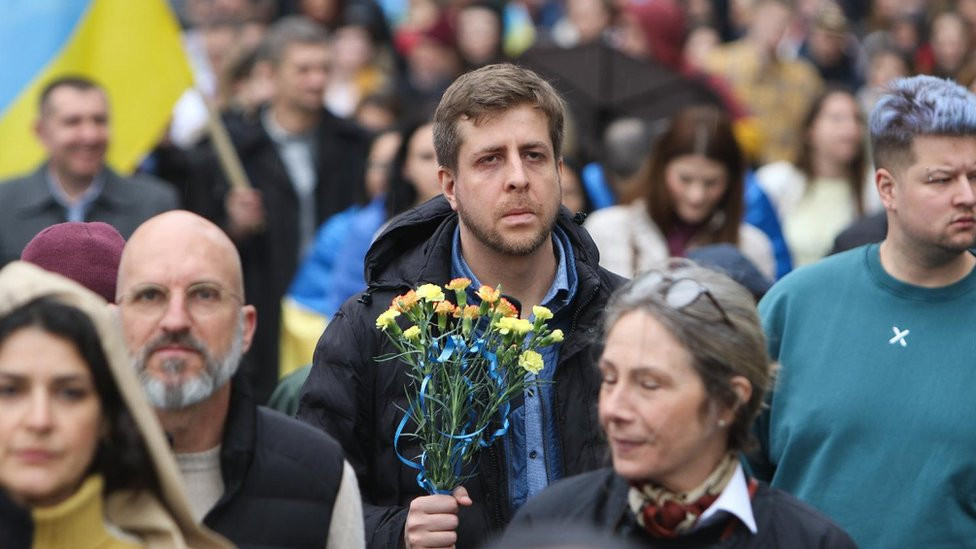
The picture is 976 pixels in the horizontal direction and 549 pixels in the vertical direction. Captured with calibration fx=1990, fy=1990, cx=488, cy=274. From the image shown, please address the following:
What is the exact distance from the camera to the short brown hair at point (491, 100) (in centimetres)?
608

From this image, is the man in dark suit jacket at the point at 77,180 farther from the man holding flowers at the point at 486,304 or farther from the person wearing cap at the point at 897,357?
the person wearing cap at the point at 897,357

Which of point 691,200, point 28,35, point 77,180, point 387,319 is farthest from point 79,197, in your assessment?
point 387,319

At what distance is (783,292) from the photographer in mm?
6449

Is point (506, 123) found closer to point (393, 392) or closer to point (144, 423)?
point (393, 392)

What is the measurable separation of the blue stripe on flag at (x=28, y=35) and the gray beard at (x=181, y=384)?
6.50 metres

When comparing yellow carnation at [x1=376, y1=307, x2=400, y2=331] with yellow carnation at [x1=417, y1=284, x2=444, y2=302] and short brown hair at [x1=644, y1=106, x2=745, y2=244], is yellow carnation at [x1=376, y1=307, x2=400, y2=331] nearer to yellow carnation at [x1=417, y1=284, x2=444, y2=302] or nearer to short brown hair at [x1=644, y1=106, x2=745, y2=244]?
yellow carnation at [x1=417, y1=284, x2=444, y2=302]

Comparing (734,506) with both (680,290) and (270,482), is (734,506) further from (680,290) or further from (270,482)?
(270,482)

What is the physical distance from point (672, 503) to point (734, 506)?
149 millimetres

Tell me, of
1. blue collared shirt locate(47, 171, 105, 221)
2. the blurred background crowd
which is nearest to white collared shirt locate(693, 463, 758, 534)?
the blurred background crowd

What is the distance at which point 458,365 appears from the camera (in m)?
5.61

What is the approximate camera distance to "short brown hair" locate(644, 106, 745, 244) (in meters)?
9.63

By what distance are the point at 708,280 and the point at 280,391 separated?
8.75 ft

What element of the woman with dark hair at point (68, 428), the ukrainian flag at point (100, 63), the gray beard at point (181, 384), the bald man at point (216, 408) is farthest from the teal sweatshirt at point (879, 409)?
the ukrainian flag at point (100, 63)

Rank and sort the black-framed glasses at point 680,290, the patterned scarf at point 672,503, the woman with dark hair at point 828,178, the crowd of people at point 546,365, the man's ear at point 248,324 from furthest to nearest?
the woman with dark hair at point 828,178 → the man's ear at point 248,324 → the black-framed glasses at point 680,290 → the patterned scarf at point 672,503 → the crowd of people at point 546,365
